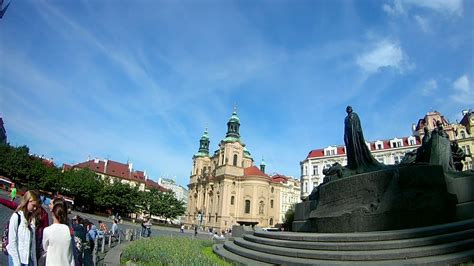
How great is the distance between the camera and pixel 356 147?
460 inches

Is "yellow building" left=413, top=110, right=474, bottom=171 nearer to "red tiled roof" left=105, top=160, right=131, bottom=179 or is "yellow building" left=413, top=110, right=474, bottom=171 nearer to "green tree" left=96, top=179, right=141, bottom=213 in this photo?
"green tree" left=96, top=179, right=141, bottom=213

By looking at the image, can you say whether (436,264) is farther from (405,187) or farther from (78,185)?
(78,185)

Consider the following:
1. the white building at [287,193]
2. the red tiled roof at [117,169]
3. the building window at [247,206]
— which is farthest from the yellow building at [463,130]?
the red tiled roof at [117,169]

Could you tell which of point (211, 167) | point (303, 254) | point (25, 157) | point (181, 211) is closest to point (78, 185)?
point (25, 157)

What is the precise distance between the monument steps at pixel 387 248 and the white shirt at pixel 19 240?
18.0 ft

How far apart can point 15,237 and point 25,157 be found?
57.4 metres

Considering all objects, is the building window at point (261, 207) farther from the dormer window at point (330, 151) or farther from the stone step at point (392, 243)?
the stone step at point (392, 243)

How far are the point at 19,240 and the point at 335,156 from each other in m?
59.6

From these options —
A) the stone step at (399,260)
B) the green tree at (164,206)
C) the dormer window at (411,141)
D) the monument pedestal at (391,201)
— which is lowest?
the stone step at (399,260)

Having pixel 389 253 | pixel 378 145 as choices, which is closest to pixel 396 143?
pixel 378 145

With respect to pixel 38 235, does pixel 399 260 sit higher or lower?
lower

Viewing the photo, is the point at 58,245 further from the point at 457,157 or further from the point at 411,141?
the point at 411,141

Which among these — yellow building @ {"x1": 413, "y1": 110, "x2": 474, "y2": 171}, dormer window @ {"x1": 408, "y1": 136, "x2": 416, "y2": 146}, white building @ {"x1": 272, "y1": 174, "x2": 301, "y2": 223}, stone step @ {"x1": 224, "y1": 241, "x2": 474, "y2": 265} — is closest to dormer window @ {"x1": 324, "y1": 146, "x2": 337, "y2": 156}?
dormer window @ {"x1": 408, "y1": 136, "x2": 416, "y2": 146}

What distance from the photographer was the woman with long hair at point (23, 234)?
15.9ft
